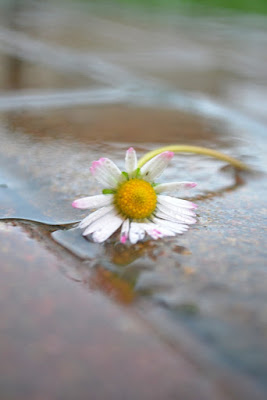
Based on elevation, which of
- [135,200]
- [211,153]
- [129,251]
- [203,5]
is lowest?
[129,251]

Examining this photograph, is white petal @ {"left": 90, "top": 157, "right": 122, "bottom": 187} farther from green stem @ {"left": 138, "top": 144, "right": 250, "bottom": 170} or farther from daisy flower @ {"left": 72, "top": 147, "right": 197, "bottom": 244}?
green stem @ {"left": 138, "top": 144, "right": 250, "bottom": 170}

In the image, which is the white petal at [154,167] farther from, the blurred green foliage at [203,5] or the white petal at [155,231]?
the blurred green foliage at [203,5]

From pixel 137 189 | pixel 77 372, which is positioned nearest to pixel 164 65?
pixel 137 189

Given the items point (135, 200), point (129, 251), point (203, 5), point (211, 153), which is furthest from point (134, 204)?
point (203, 5)

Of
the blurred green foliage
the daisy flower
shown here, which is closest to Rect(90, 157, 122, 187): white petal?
the daisy flower

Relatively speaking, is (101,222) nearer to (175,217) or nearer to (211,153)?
(175,217)

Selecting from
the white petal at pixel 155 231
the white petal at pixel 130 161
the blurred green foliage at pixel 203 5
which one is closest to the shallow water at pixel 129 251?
the white petal at pixel 155 231

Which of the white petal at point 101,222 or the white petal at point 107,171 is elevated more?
the white petal at point 107,171
